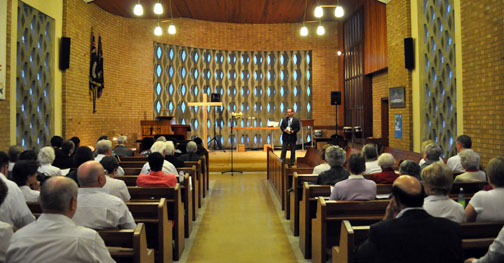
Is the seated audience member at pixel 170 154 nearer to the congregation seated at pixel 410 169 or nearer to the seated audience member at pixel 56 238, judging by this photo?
the congregation seated at pixel 410 169

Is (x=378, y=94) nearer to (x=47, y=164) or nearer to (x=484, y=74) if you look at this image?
(x=484, y=74)

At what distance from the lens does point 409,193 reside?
2025mm

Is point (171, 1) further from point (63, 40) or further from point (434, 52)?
point (434, 52)

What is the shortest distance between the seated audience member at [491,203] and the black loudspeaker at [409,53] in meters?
6.02

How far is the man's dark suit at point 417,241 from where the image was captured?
1.88 metres

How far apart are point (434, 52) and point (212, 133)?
8804 millimetres

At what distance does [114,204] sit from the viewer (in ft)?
8.99

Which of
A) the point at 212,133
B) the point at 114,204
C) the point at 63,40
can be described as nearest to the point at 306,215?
the point at 114,204

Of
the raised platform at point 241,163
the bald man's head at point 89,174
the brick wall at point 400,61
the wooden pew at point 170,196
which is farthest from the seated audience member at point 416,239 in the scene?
the raised platform at point 241,163

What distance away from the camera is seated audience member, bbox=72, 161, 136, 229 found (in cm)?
271

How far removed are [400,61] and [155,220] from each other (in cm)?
695

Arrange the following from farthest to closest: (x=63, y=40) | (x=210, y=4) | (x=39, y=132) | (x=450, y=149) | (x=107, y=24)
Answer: (x=210, y=4), (x=107, y=24), (x=63, y=40), (x=39, y=132), (x=450, y=149)

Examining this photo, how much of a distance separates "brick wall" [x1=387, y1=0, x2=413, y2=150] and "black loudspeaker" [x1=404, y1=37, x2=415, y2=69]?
0.20 metres

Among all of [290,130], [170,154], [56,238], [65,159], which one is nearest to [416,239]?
[56,238]
